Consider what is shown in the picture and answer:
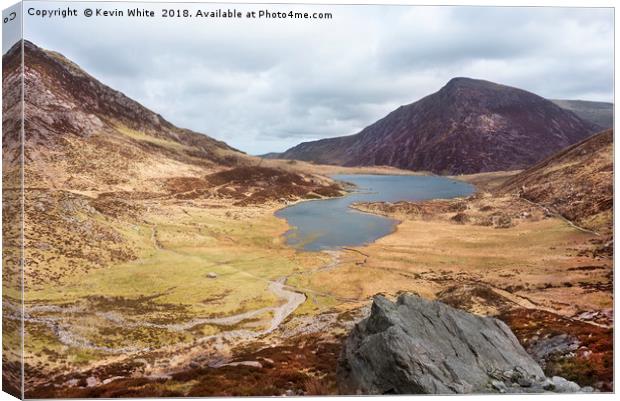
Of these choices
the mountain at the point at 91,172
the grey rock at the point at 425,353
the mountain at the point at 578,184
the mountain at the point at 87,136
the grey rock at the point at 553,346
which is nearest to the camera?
the grey rock at the point at 425,353

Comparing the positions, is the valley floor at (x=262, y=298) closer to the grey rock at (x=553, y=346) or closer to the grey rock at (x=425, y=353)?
the grey rock at (x=553, y=346)

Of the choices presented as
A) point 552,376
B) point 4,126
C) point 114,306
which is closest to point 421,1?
point 552,376

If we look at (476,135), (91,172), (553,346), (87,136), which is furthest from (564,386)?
(87,136)

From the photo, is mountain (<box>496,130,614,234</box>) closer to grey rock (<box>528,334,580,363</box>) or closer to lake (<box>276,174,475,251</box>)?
lake (<box>276,174,475,251</box>)

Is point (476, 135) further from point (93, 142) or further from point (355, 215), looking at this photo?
point (93, 142)

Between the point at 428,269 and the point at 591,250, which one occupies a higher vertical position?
the point at 591,250

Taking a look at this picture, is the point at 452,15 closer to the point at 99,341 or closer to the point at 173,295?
the point at 173,295

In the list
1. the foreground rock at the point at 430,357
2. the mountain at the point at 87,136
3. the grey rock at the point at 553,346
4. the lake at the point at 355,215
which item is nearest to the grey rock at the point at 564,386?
the foreground rock at the point at 430,357
